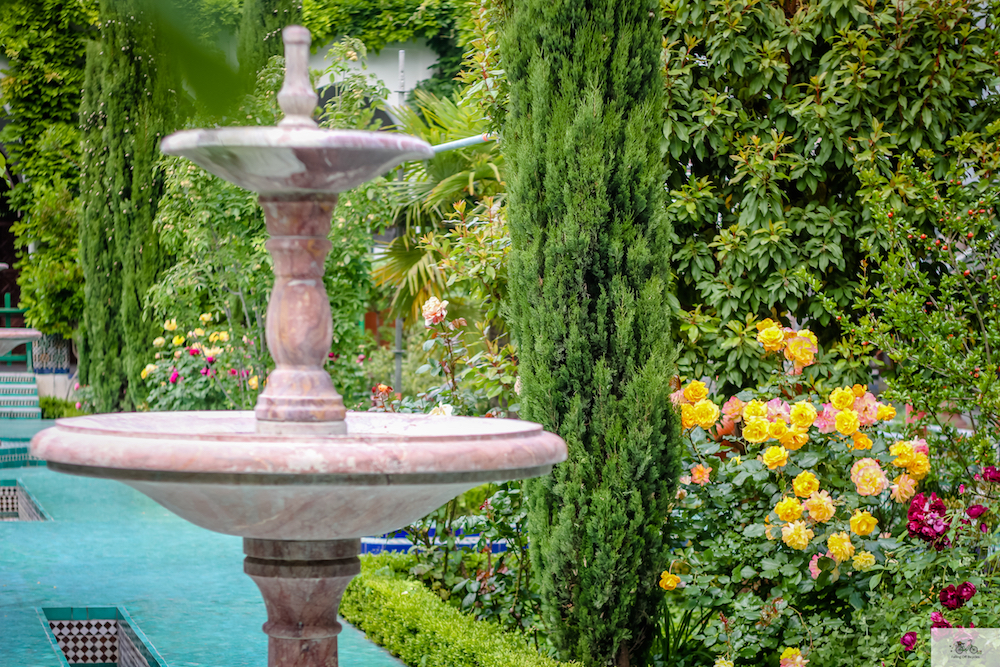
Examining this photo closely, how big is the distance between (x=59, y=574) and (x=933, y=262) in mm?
5218

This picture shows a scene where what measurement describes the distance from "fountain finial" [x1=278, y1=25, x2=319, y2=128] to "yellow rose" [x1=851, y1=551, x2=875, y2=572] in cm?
246

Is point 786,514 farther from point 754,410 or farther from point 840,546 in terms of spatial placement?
point 754,410

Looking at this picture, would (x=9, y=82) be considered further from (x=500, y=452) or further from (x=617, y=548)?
(x=617, y=548)

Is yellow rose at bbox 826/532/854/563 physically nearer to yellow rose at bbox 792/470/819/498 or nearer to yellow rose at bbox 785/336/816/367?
yellow rose at bbox 792/470/819/498

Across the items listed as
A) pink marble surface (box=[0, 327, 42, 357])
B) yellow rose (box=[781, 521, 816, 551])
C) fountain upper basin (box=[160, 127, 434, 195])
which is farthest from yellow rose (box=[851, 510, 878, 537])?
pink marble surface (box=[0, 327, 42, 357])

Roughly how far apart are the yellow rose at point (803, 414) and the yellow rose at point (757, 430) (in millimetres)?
111

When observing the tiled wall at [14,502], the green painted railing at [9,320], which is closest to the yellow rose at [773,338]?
the tiled wall at [14,502]

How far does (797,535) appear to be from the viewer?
11.3 ft

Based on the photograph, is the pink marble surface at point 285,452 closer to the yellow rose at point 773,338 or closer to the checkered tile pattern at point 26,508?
the yellow rose at point 773,338

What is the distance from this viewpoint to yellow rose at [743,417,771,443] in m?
3.62

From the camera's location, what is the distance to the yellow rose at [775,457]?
3568mm

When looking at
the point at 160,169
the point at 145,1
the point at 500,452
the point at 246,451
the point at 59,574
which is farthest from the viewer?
the point at 160,169

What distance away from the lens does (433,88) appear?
623 inches

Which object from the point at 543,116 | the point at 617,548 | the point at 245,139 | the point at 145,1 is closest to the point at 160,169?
the point at 543,116
